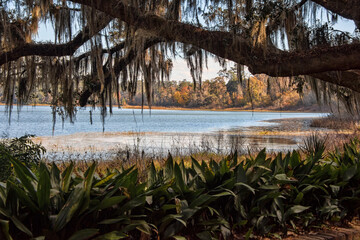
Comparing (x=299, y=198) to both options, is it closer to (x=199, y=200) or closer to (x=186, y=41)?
(x=199, y=200)

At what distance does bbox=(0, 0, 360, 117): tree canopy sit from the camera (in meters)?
4.70

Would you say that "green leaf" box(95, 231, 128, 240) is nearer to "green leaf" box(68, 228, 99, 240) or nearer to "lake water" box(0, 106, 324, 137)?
"green leaf" box(68, 228, 99, 240)

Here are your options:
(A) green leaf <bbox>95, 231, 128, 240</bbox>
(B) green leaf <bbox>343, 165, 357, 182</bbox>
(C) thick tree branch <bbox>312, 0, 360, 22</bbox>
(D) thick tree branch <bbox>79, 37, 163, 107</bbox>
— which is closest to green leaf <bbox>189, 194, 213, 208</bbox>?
(A) green leaf <bbox>95, 231, 128, 240</bbox>

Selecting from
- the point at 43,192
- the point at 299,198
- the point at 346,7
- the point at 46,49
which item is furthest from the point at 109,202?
the point at 46,49

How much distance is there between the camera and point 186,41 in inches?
196

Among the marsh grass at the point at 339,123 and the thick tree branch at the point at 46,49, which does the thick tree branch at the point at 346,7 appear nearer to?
the thick tree branch at the point at 46,49

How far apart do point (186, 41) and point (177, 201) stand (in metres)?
3.18

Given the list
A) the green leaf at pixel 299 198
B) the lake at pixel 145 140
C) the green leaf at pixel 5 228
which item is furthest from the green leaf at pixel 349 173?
the green leaf at pixel 5 228

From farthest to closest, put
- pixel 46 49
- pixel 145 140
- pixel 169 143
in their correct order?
pixel 145 140 < pixel 169 143 < pixel 46 49

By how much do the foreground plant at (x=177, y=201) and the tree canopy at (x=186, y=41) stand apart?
1.89 meters

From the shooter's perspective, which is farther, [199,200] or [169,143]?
[169,143]

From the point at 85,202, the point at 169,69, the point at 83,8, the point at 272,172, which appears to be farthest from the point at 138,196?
the point at 169,69

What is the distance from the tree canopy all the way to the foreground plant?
6.19 feet

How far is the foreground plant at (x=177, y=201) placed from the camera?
2006 mm
